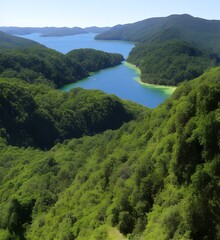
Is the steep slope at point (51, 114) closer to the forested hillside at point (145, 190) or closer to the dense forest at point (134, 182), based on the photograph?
the dense forest at point (134, 182)

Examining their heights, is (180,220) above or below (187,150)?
below

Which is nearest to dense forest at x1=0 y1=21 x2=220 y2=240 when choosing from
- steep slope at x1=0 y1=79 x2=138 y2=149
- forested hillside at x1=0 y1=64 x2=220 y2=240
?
forested hillside at x1=0 y1=64 x2=220 y2=240

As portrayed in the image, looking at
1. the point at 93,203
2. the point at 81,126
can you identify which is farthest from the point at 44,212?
the point at 81,126

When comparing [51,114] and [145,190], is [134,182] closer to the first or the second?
[145,190]

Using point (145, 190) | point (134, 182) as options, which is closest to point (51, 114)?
point (134, 182)

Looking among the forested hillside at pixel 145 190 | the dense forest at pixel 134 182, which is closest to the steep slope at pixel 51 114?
the dense forest at pixel 134 182

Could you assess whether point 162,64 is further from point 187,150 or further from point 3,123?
point 187,150

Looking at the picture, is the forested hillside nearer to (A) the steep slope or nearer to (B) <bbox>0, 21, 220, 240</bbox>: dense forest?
(B) <bbox>0, 21, 220, 240</bbox>: dense forest

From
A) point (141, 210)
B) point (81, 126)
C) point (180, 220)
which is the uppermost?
point (180, 220)
